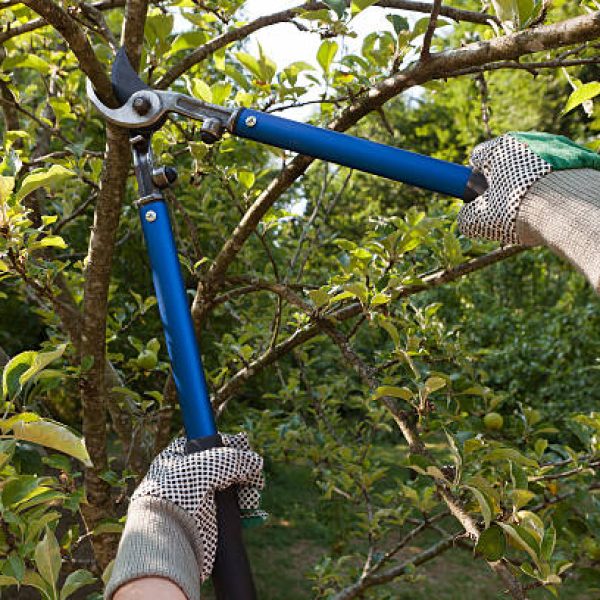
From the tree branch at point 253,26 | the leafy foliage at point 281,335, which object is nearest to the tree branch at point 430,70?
the leafy foliage at point 281,335

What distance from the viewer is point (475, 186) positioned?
1.09 metres

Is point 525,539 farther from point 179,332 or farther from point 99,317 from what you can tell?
point 99,317

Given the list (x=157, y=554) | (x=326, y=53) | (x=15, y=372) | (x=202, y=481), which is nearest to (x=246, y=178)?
(x=326, y=53)

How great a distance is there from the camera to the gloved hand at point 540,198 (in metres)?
0.89

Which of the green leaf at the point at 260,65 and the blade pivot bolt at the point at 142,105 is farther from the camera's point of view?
the green leaf at the point at 260,65

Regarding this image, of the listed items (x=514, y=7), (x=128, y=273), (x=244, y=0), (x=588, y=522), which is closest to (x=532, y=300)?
(x=128, y=273)

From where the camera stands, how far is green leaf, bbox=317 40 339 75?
187 centimetres

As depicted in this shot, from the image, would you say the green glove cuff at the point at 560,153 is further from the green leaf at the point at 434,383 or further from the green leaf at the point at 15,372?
the green leaf at the point at 15,372

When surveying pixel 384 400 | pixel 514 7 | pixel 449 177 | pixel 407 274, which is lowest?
pixel 384 400

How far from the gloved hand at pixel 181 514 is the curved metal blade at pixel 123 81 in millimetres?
658

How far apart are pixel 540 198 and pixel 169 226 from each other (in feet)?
1.80

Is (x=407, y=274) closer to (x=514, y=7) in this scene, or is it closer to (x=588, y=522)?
(x=514, y=7)

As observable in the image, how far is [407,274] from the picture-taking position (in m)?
1.81

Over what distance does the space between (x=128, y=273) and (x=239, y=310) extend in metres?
1.75
